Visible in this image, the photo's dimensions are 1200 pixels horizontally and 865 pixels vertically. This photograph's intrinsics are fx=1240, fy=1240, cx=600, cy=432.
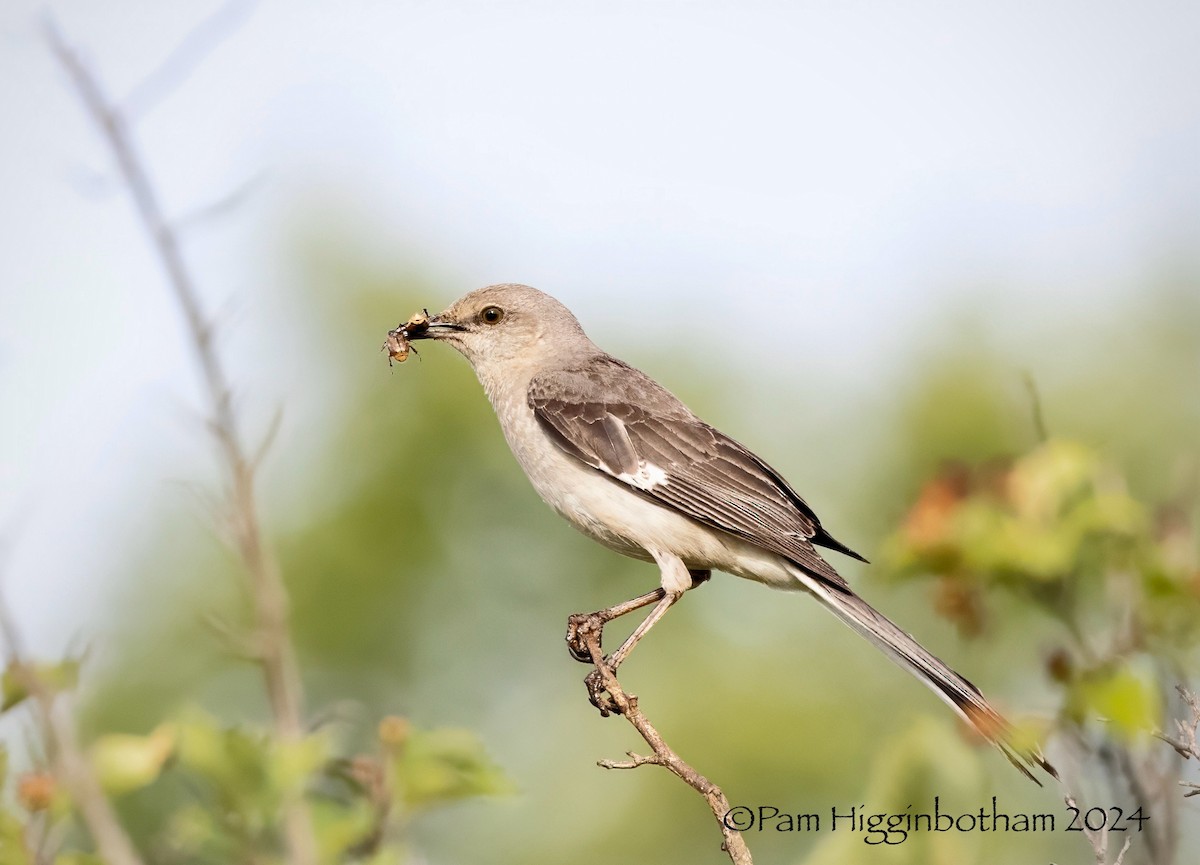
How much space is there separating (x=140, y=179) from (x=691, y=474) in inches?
142

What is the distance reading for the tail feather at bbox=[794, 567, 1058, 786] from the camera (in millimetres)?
4102

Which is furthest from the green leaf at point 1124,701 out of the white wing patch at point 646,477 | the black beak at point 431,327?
the black beak at point 431,327

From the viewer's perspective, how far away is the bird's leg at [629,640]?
5.05m

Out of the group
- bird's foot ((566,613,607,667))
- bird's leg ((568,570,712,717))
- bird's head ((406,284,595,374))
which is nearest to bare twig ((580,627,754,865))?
bird's foot ((566,613,607,667))

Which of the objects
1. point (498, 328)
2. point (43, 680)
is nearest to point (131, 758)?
point (43, 680)

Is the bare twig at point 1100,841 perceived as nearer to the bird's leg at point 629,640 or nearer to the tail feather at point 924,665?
the tail feather at point 924,665

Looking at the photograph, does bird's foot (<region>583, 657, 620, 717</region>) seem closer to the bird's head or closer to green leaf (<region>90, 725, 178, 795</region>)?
the bird's head

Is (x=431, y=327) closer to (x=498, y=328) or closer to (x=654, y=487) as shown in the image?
(x=498, y=328)

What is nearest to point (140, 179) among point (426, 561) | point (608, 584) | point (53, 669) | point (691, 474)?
point (53, 669)

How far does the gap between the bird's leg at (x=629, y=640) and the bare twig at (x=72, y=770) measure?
8.54 ft

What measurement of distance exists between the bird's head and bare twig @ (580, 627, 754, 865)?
70.0 inches

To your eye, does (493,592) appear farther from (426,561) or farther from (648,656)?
(648,656)

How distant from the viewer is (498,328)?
648cm

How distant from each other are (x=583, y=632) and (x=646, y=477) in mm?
877
